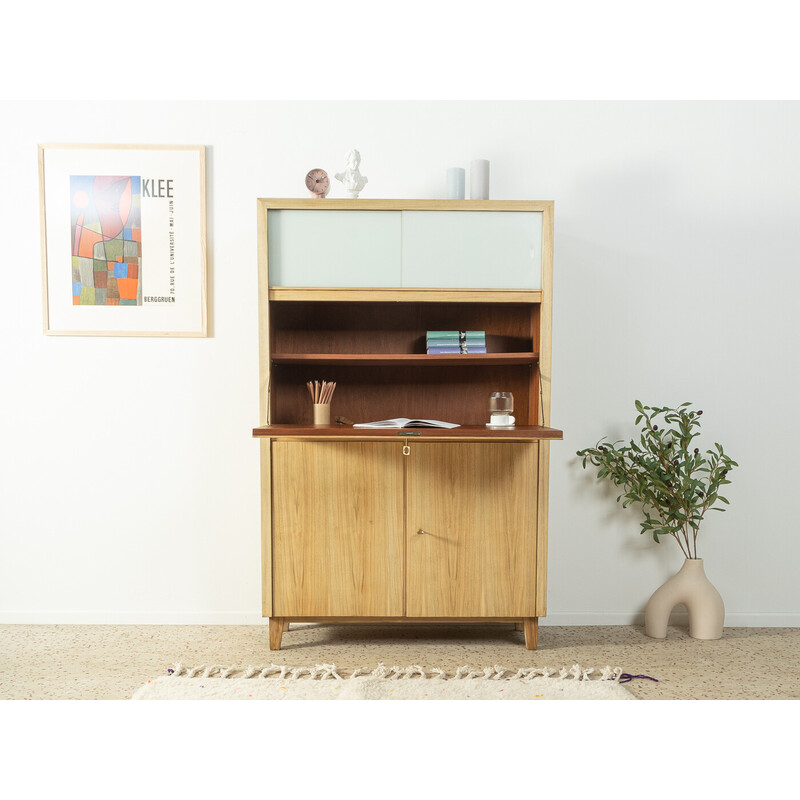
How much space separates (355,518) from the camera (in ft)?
9.85

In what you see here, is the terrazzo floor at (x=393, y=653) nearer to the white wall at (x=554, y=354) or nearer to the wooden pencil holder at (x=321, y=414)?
the white wall at (x=554, y=354)

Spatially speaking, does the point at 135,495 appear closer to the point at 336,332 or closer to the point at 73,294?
the point at 73,294

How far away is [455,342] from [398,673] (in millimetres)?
1413

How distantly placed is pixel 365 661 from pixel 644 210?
243 centimetres

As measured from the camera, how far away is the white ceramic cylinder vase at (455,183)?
125 inches

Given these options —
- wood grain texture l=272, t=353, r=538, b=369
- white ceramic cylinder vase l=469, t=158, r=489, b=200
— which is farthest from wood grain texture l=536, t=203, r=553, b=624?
white ceramic cylinder vase l=469, t=158, r=489, b=200

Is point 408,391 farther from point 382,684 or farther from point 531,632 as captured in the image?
point 382,684

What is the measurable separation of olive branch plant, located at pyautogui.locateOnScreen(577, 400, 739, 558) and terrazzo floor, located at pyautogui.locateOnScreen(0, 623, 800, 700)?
19.1 inches

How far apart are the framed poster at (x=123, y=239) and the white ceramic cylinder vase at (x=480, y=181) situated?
49.9 inches

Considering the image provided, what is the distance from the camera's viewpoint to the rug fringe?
9.07ft

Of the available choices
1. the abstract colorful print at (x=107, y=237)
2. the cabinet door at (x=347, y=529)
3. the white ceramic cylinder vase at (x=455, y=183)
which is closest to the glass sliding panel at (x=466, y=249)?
the white ceramic cylinder vase at (x=455, y=183)

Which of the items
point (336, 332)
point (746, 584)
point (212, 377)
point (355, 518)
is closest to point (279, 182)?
point (336, 332)

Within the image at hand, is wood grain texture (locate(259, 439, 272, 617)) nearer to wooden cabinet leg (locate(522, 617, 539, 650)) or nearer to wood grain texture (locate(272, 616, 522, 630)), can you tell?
wood grain texture (locate(272, 616, 522, 630))

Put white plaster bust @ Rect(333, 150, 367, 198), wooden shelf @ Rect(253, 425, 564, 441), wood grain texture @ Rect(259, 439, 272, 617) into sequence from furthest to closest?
1. white plaster bust @ Rect(333, 150, 367, 198)
2. wood grain texture @ Rect(259, 439, 272, 617)
3. wooden shelf @ Rect(253, 425, 564, 441)
